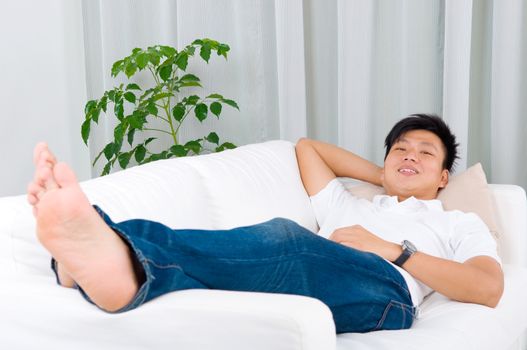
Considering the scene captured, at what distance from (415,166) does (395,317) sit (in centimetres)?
63

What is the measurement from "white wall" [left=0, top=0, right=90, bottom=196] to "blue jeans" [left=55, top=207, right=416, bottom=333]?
238 centimetres

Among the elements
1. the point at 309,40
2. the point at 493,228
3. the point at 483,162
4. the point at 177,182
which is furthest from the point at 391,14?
the point at 177,182

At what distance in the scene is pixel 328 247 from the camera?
1716 millimetres

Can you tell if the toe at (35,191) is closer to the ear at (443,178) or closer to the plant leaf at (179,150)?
the ear at (443,178)

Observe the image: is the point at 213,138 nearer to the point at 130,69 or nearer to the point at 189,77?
the point at 189,77

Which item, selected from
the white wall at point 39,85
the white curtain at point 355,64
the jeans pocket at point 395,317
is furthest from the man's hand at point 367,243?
the white wall at point 39,85

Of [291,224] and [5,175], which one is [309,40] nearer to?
[5,175]

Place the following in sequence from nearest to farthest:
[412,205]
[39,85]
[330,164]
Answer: [412,205], [330,164], [39,85]

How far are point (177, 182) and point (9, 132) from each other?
1.88 meters

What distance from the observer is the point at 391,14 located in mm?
3211

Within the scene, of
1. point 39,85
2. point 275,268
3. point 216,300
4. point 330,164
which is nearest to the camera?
point 216,300

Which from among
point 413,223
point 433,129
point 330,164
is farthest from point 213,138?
point 413,223

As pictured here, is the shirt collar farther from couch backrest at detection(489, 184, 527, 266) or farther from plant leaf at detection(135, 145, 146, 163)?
plant leaf at detection(135, 145, 146, 163)

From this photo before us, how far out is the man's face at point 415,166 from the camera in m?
2.34
